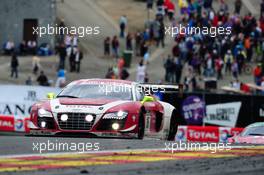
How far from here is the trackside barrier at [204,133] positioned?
87.9 feet

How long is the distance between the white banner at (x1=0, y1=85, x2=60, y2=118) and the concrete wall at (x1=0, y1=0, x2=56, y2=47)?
12233 millimetres

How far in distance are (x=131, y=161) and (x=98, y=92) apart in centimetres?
576

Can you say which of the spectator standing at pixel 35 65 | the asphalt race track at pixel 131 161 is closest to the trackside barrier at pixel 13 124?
the spectator standing at pixel 35 65

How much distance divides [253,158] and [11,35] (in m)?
33.4

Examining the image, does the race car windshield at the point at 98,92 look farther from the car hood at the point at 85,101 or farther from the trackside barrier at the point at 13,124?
the trackside barrier at the point at 13,124

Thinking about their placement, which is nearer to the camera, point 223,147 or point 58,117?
point 223,147

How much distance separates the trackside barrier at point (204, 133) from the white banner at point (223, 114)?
7.59ft

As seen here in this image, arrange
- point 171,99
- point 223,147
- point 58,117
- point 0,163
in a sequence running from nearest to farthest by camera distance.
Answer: point 0,163
point 223,147
point 58,117
point 171,99

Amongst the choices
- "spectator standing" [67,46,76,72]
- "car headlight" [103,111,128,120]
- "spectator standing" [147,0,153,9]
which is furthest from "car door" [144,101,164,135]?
"spectator standing" [147,0,153,9]

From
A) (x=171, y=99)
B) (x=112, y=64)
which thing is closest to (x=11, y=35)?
(x=112, y=64)

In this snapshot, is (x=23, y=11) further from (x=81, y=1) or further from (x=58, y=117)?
(x=58, y=117)

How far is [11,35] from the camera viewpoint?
4391cm

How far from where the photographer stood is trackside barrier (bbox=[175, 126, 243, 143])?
26797mm

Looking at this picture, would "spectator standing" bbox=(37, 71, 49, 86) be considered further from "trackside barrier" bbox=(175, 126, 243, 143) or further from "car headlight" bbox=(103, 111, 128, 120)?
"car headlight" bbox=(103, 111, 128, 120)
